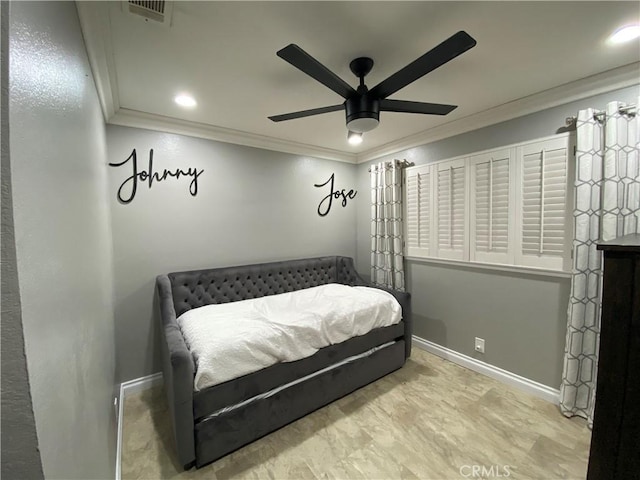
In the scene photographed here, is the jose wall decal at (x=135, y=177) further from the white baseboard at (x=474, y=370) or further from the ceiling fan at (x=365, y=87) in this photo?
the white baseboard at (x=474, y=370)

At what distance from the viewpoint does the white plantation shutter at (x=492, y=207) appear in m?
2.43

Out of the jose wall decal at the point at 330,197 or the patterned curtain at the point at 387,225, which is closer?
the patterned curtain at the point at 387,225

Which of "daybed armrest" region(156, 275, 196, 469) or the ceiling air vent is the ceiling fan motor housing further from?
"daybed armrest" region(156, 275, 196, 469)

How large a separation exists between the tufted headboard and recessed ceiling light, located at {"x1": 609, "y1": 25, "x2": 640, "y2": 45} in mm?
2862

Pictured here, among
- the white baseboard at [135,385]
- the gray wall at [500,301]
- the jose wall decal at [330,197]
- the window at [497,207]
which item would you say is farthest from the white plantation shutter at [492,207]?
the white baseboard at [135,385]

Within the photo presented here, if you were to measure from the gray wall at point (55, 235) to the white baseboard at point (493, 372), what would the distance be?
2997mm

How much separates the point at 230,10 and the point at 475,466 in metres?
2.97

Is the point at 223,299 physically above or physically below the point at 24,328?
below

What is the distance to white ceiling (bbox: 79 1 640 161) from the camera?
4.34 ft

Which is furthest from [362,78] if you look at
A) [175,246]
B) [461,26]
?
[175,246]

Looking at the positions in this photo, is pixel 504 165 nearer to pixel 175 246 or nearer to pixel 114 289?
pixel 175 246

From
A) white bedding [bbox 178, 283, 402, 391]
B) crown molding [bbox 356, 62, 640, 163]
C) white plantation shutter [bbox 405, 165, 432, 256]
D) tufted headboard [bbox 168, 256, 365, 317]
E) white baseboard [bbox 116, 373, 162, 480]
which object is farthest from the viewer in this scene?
white plantation shutter [bbox 405, 165, 432, 256]

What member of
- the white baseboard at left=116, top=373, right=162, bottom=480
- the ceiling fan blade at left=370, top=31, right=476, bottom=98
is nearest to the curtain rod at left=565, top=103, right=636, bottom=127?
the ceiling fan blade at left=370, top=31, right=476, bottom=98

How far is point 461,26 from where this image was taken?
1.43 meters
